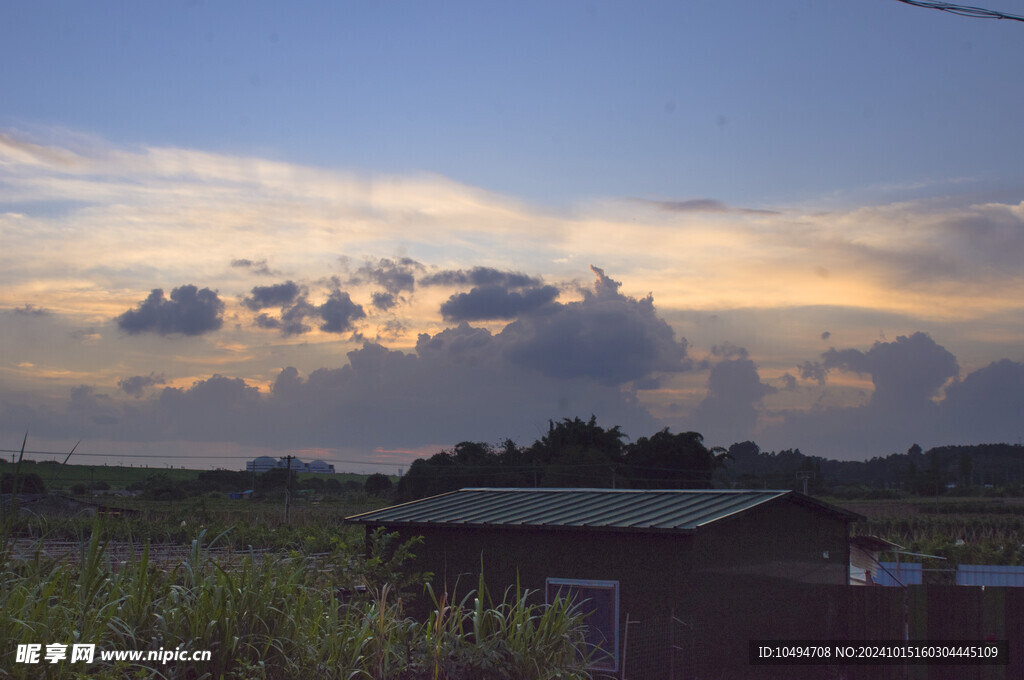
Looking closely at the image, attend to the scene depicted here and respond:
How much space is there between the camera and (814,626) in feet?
52.0

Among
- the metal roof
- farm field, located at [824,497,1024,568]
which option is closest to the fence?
the metal roof

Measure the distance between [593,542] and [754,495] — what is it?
3306mm

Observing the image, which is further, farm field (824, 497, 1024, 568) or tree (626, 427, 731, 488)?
tree (626, 427, 731, 488)

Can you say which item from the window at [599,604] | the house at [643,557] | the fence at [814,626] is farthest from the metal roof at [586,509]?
the fence at [814,626]

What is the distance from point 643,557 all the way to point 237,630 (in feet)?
27.8

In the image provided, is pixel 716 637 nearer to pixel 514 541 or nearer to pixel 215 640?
pixel 514 541

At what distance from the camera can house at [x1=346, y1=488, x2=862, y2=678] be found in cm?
1203

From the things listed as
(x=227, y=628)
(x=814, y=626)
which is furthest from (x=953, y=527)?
(x=227, y=628)

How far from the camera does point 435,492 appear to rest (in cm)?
5262

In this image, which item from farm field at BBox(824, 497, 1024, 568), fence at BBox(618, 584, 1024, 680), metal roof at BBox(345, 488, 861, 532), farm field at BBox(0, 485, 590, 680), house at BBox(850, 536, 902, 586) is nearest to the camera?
farm field at BBox(0, 485, 590, 680)

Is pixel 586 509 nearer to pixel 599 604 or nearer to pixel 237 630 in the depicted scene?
pixel 599 604

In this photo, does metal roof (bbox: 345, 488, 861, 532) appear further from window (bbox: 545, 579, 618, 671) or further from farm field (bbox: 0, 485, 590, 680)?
farm field (bbox: 0, 485, 590, 680)

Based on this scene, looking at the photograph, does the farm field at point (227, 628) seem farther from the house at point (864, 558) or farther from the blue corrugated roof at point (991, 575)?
the blue corrugated roof at point (991, 575)

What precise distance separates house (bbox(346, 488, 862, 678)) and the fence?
0.03 m
